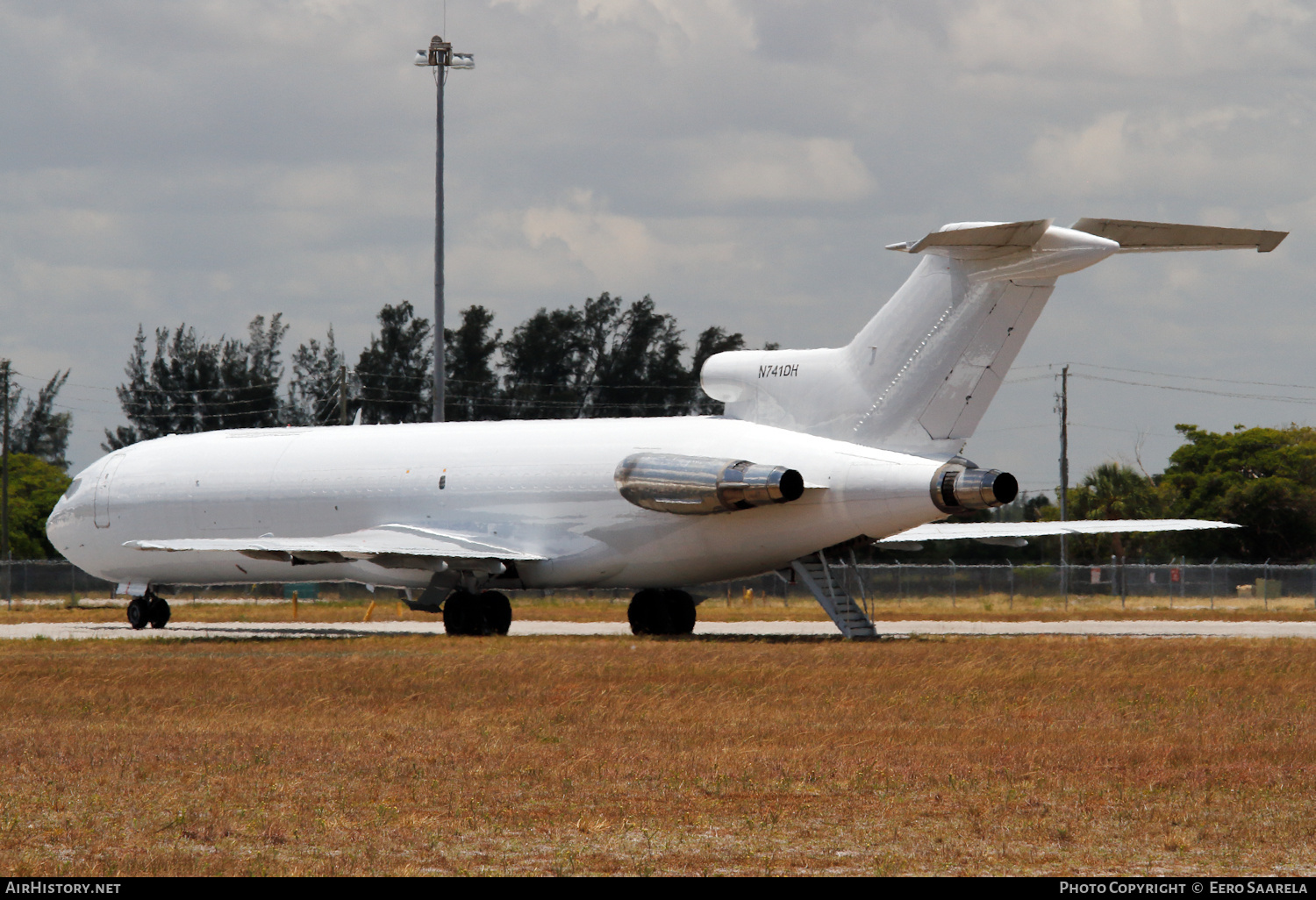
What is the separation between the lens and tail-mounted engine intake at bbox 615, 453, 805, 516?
2850cm

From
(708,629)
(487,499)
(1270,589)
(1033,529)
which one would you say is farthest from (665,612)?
(1270,589)

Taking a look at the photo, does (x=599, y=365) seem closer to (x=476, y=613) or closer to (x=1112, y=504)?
(x=1112, y=504)

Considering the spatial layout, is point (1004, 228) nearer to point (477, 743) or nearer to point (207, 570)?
point (477, 743)

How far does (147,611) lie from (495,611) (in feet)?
36.1

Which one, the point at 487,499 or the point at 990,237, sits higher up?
the point at 990,237

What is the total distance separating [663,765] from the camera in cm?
1427

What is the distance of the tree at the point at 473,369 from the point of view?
90000mm

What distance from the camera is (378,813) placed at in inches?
460

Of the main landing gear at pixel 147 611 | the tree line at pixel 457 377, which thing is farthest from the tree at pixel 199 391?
the main landing gear at pixel 147 611

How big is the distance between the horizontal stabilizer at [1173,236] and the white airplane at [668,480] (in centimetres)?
3

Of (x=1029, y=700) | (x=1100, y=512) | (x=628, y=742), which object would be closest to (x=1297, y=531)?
(x=1100, y=512)

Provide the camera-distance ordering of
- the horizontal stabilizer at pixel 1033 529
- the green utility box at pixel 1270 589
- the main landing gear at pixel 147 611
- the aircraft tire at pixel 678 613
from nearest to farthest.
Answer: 1. the horizontal stabilizer at pixel 1033 529
2. the aircraft tire at pixel 678 613
3. the main landing gear at pixel 147 611
4. the green utility box at pixel 1270 589

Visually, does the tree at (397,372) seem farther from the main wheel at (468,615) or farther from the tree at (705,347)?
the main wheel at (468,615)

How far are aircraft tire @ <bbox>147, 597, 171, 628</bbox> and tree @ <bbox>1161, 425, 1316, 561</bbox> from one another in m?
49.2
